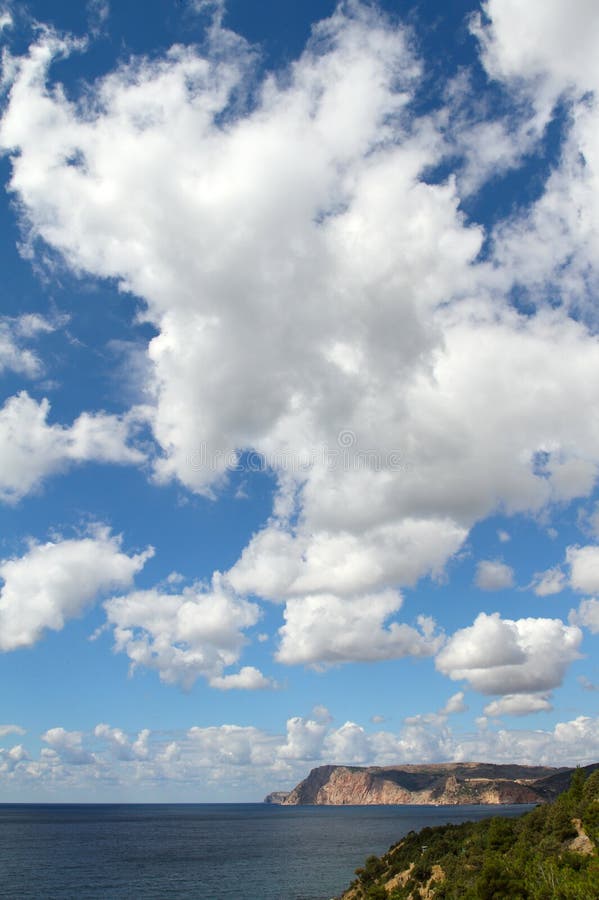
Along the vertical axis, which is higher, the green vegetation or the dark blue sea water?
the green vegetation

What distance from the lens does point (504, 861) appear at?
68.1m

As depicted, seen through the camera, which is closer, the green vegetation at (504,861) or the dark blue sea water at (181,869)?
the green vegetation at (504,861)

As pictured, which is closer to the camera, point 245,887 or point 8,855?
point 245,887

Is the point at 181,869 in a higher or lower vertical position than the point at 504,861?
lower

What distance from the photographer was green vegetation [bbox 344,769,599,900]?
5447 centimetres

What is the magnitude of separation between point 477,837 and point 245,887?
46.1 m

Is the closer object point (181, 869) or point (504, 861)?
point (504, 861)

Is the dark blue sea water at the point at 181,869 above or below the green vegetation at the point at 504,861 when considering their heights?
below

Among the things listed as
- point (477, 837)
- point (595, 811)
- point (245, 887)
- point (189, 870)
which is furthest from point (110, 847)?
point (595, 811)

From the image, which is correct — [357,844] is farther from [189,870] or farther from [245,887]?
[245,887]

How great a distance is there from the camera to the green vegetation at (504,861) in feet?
179

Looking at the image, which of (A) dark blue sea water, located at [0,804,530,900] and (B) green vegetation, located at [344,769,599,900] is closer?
(B) green vegetation, located at [344,769,599,900]

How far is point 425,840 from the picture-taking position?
106 metres

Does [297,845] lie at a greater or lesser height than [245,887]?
lesser
